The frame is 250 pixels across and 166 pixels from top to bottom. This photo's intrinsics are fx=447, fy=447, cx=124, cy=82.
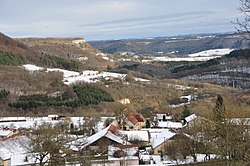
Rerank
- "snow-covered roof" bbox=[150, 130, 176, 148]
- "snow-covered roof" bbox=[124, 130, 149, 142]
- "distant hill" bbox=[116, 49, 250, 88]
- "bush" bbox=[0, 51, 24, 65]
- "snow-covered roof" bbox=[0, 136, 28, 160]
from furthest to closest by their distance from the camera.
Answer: "bush" bbox=[0, 51, 24, 65], "distant hill" bbox=[116, 49, 250, 88], "snow-covered roof" bbox=[124, 130, 149, 142], "snow-covered roof" bbox=[150, 130, 176, 148], "snow-covered roof" bbox=[0, 136, 28, 160]

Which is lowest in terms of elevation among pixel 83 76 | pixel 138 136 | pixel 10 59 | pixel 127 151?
pixel 138 136

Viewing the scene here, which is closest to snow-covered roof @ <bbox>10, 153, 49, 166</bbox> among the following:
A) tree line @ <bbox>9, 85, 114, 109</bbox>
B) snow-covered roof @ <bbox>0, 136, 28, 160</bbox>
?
snow-covered roof @ <bbox>0, 136, 28, 160</bbox>

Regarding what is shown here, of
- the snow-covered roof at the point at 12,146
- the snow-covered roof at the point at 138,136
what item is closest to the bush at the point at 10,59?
the snow-covered roof at the point at 138,136

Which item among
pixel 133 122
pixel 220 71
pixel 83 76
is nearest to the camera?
pixel 133 122

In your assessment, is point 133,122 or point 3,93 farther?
point 3,93

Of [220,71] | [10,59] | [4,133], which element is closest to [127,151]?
[4,133]

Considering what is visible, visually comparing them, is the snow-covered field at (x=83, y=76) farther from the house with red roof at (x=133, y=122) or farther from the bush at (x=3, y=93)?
the house with red roof at (x=133, y=122)

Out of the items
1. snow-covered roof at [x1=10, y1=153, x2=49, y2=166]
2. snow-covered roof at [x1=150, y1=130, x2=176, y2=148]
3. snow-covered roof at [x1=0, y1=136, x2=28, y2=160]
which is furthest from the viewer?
snow-covered roof at [x1=150, y1=130, x2=176, y2=148]

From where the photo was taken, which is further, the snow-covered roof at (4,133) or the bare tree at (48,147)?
the snow-covered roof at (4,133)

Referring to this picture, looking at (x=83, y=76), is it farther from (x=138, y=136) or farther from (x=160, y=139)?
(x=160, y=139)

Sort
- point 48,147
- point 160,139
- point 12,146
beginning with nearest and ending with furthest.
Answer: point 48,147
point 12,146
point 160,139

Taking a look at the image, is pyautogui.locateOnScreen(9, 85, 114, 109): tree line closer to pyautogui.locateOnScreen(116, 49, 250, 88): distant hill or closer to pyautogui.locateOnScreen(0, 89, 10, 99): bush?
pyautogui.locateOnScreen(0, 89, 10, 99): bush
